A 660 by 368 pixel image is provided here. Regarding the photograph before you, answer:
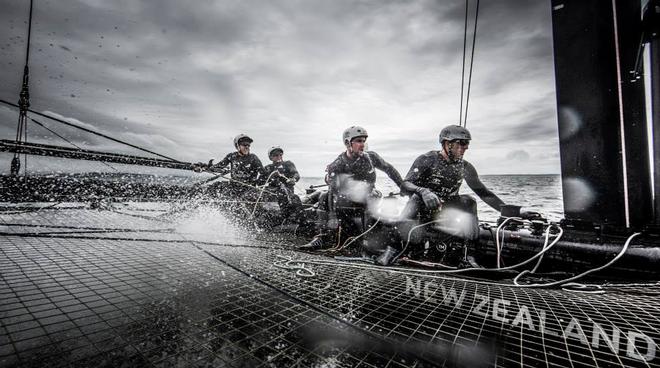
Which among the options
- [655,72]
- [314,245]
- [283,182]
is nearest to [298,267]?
[314,245]

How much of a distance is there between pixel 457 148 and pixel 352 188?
228cm

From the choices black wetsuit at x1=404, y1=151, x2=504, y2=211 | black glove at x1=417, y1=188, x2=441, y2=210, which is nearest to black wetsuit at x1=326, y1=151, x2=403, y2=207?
black wetsuit at x1=404, y1=151, x2=504, y2=211

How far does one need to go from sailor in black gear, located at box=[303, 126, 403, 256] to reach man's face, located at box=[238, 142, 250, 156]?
4560mm

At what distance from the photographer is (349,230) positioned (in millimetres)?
6301

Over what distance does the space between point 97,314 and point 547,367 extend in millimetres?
2914

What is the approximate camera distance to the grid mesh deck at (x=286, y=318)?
1574 mm

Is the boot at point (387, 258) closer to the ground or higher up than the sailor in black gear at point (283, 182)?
closer to the ground

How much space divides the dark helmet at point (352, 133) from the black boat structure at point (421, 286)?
2.52 metres

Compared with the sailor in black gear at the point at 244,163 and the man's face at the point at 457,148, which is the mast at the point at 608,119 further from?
the sailor in black gear at the point at 244,163

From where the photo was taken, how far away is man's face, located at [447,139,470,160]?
511cm

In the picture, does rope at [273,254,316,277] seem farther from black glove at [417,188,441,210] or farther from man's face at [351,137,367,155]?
man's face at [351,137,367,155]

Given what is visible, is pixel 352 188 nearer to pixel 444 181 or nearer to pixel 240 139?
pixel 444 181

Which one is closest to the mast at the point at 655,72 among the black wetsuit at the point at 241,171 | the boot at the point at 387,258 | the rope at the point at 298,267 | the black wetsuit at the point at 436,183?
the black wetsuit at the point at 436,183

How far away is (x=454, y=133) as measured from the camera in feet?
16.8
